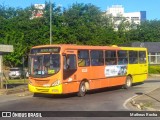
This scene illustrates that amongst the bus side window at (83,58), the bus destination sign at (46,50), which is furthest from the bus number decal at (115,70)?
the bus destination sign at (46,50)

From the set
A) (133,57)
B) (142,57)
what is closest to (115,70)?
(133,57)

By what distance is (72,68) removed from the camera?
75.7 feet

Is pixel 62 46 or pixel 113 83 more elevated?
pixel 62 46

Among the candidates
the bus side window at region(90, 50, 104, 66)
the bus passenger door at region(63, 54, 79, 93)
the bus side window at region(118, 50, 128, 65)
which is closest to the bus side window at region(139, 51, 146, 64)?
the bus side window at region(118, 50, 128, 65)

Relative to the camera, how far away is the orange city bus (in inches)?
877

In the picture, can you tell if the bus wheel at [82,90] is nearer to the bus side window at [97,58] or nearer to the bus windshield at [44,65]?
the bus side window at [97,58]

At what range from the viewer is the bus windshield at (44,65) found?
879 inches

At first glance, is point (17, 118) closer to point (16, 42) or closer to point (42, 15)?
point (16, 42)

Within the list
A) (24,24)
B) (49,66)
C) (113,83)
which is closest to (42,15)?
(24,24)

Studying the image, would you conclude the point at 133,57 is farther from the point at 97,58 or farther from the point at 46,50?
the point at 46,50

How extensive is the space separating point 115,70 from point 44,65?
667 centimetres

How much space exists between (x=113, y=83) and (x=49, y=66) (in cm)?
643

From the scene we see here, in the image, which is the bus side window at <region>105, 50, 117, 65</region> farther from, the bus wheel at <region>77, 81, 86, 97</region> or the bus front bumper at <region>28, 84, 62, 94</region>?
the bus front bumper at <region>28, 84, 62, 94</region>

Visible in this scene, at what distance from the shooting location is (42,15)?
2874 inches
